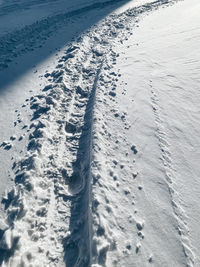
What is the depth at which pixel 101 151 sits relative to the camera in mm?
3041

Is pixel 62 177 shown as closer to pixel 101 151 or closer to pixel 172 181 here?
pixel 101 151

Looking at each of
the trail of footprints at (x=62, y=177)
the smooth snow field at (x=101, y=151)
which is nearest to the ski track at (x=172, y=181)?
the smooth snow field at (x=101, y=151)

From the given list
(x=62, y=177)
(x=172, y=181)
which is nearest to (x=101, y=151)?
(x=62, y=177)

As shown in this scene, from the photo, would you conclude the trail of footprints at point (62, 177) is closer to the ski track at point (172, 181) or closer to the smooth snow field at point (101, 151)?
the smooth snow field at point (101, 151)

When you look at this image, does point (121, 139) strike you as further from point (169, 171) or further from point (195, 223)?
point (195, 223)

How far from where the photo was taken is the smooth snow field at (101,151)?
2205 mm

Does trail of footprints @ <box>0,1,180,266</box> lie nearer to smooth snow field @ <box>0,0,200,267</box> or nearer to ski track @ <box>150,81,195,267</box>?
smooth snow field @ <box>0,0,200,267</box>

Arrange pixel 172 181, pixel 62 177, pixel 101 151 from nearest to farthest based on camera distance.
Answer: pixel 172 181, pixel 62 177, pixel 101 151

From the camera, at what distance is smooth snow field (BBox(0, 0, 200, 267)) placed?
86.8 inches

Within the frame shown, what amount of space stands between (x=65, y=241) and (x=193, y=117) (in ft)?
7.85

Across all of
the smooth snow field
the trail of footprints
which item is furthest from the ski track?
the trail of footprints

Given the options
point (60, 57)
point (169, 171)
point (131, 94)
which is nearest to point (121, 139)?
point (169, 171)

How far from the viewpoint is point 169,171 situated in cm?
282

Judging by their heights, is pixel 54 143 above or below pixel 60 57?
below
